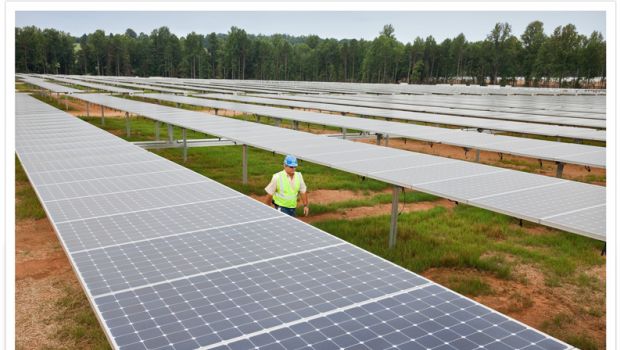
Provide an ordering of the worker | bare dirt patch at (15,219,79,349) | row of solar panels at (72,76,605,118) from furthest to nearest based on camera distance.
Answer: row of solar panels at (72,76,605,118), the worker, bare dirt patch at (15,219,79,349)

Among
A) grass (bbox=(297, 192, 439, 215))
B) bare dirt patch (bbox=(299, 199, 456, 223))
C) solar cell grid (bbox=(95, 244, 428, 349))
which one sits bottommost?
bare dirt patch (bbox=(299, 199, 456, 223))

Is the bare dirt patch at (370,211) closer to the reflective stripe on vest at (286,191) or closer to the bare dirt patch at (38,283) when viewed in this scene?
the reflective stripe on vest at (286,191)

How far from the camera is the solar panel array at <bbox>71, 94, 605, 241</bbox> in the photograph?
252 inches

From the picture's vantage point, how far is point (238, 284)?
4270 mm

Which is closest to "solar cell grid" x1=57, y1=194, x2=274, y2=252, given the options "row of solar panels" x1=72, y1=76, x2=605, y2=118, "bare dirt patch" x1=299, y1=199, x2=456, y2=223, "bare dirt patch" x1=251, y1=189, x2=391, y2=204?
"bare dirt patch" x1=299, y1=199, x2=456, y2=223

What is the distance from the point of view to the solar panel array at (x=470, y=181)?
639cm

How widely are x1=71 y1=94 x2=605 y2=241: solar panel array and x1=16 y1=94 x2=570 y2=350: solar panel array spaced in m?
2.70

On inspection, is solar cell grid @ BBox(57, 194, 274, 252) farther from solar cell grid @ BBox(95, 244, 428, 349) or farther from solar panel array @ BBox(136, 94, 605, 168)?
solar panel array @ BBox(136, 94, 605, 168)

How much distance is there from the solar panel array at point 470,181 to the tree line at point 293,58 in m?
92.9

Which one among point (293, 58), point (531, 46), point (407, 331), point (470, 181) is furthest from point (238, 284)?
point (293, 58)

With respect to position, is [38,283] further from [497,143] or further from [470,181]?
[497,143]

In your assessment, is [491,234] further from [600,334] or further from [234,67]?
[234,67]

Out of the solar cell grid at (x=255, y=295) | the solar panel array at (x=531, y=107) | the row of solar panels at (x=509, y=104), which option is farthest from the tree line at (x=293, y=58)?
the solar cell grid at (x=255, y=295)
